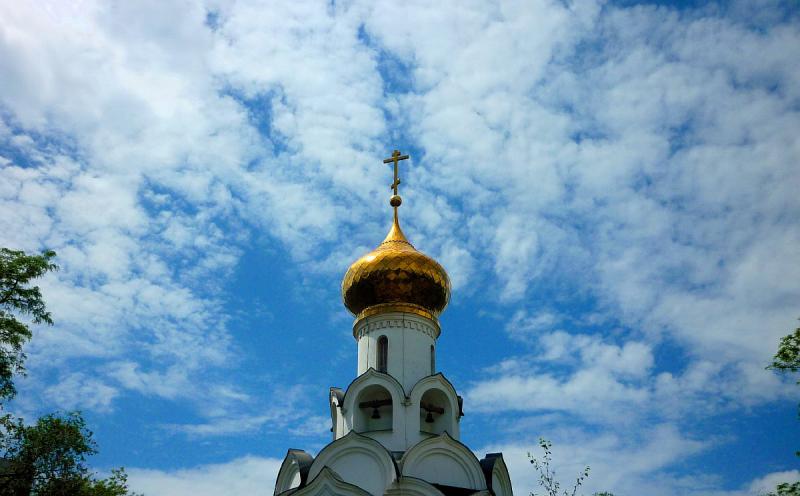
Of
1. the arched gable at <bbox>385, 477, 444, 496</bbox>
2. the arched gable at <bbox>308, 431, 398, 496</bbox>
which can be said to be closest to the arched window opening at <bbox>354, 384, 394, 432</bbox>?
the arched gable at <bbox>308, 431, 398, 496</bbox>

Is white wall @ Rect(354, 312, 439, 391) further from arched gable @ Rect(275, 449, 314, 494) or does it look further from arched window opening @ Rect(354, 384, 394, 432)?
arched gable @ Rect(275, 449, 314, 494)

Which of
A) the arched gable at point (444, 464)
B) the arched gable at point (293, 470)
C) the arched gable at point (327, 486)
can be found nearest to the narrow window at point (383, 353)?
the arched gable at point (444, 464)

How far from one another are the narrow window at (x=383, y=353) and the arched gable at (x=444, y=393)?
0.99 meters

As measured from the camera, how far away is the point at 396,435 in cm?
1416

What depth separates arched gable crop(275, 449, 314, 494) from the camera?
1397cm

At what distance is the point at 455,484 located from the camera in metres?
13.8

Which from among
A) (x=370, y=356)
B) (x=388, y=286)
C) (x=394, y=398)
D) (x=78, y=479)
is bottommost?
(x=78, y=479)

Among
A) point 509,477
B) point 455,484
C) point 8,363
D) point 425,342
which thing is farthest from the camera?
point 425,342

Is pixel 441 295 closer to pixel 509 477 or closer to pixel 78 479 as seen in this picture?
pixel 509 477

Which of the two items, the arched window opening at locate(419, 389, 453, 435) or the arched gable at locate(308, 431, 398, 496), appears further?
the arched window opening at locate(419, 389, 453, 435)

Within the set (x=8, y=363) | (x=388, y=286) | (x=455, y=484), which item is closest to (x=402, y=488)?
(x=455, y=484)

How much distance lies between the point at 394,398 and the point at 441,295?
9.14 feet

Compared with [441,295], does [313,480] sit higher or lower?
lower

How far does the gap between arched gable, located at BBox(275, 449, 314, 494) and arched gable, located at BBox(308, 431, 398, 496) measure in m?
0.35
